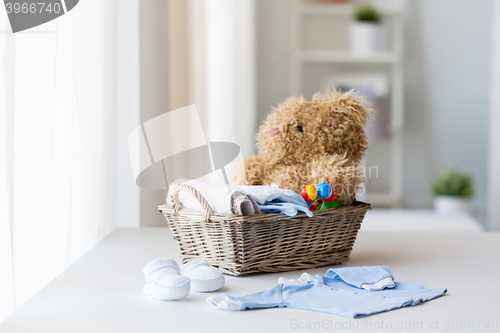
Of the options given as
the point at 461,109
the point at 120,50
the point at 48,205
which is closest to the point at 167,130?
the point at 120,50

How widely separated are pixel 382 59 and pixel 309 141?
6.32 feet

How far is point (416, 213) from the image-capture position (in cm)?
265

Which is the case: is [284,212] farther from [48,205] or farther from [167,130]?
[167,130]

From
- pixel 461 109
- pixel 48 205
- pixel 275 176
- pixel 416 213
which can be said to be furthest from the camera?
pixel 461 109

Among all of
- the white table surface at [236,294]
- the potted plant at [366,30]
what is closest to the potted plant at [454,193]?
the potted plant at [366,30]

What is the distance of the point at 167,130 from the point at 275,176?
0.49 m

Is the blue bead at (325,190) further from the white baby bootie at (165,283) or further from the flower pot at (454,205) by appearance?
the flower pot at (454,205)

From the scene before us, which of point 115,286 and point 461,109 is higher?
point 461,109

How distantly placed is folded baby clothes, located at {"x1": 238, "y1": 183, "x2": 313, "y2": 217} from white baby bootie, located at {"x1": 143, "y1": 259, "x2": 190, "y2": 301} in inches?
6.7

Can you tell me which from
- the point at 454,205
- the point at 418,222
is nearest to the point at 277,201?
the point at 418,222

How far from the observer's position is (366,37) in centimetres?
278

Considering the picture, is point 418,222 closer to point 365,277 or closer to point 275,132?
point 275,132

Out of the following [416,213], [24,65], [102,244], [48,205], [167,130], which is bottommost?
[416,213]

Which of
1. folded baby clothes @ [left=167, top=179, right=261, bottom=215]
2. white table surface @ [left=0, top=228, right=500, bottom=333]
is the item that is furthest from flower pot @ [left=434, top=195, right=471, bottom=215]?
folded baby clothes @ [left=167, top=179, right=261, bottom=215]
